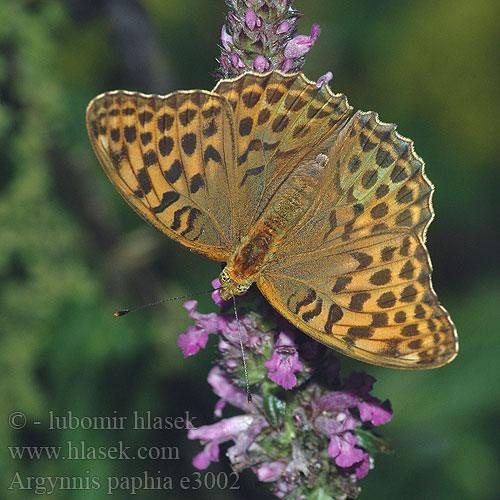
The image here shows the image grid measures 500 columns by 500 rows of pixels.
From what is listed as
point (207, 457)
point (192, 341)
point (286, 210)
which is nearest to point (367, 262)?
point (286, 210)

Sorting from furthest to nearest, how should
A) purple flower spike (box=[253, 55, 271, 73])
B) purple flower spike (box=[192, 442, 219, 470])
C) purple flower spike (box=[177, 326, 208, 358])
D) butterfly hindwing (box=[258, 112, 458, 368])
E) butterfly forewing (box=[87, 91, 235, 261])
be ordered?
purple flower spike (box=[192, 442, 219, 470]), purple flower spike (box=[177, 326, 208, 358]), butterfly forewing (box=[87, 91, 235, 261]), purple flower spike (box=[253, 55, 271, 73]), butterfly hindwing (box=[258, 112, 458, 368])

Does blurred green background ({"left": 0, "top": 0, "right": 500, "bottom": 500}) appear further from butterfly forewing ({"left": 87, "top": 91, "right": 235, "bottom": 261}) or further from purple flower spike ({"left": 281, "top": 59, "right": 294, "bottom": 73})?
purple flower spike ({"left": 281, "top": 59, "right": 294, "bottom": 73})

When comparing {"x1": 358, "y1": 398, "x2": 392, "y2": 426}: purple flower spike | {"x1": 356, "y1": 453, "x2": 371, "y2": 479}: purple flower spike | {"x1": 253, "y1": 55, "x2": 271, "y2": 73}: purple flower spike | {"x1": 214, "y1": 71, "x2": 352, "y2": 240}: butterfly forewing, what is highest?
{"x1": 253, "y1": 55, "x2": 271, "y2": 73}: purple flower spike

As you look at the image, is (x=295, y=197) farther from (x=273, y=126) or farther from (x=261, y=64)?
(x=261, y=64)

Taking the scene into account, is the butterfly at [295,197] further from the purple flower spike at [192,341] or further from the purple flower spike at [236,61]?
the purple flower spike at [192,341]

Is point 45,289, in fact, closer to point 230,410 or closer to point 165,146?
point 230,410

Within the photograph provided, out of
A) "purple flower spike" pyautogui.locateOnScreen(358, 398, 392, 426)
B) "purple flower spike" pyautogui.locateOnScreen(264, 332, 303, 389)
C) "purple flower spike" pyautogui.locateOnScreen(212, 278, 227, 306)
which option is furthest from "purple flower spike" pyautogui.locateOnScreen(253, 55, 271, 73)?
"purple flower spike" pyautogui.locateOnScreen(358, 398, 392, 426)
